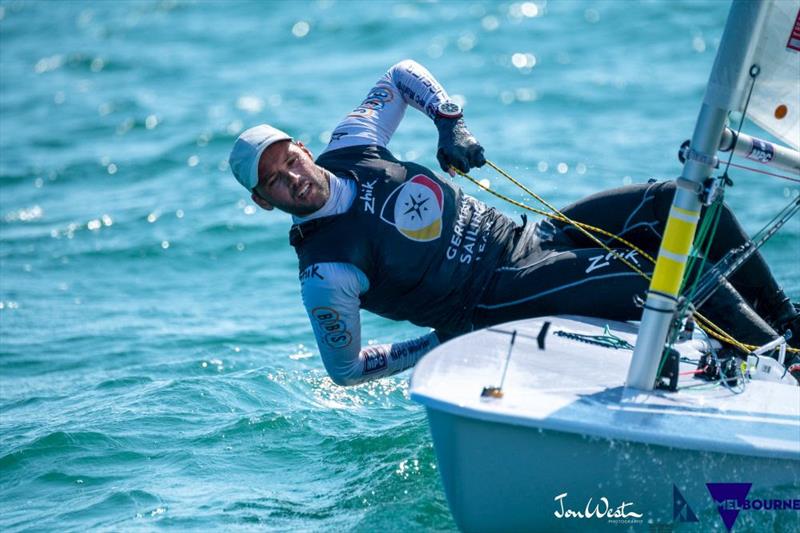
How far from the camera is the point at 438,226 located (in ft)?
13.2

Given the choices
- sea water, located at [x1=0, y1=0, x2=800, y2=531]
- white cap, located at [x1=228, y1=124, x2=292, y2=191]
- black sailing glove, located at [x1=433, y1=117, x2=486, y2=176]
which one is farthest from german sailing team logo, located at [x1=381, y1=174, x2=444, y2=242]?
sea water, located at [x1=0, y1=0, x2=800, y2=531]

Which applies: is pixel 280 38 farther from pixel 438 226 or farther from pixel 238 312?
pixel 438 226

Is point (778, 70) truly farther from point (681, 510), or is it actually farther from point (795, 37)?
point (681, 510)

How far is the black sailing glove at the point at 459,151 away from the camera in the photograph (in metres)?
3.98

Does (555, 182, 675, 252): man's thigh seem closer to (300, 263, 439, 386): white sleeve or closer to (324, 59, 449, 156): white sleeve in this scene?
(324, 59, 449, 156): white sleeve

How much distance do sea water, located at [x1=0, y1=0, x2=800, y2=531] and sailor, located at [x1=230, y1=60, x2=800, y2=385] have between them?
2.23 ft

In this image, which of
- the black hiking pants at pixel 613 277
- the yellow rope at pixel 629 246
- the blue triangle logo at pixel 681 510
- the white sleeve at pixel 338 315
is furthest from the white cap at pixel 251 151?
the blue triangle logo at pixel 681 510

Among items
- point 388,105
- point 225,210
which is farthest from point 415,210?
point 225,210

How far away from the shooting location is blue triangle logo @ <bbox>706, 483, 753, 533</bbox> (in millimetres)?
3230

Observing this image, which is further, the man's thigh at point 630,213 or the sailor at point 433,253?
the man's thigh at point 630,213

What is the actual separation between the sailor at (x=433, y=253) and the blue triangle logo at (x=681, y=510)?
2.78 feet

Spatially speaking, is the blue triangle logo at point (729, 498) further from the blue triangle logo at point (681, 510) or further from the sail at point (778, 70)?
the sail at point (778, 70)

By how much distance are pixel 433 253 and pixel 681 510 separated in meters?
1.34

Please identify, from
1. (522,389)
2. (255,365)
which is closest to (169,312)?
(255,365)
